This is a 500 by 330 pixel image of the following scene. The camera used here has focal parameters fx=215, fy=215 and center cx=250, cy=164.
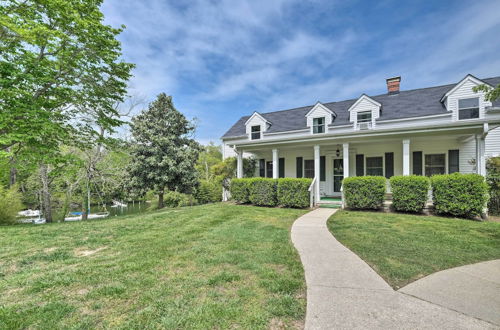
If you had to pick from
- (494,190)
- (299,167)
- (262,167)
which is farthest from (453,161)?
(262,167)

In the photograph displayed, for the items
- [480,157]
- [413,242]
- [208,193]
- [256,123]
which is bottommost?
[208,193]

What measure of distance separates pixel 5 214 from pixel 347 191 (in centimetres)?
1607

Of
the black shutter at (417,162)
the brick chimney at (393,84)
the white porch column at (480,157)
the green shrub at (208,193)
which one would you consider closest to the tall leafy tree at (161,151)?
the green shrub at (208,193)

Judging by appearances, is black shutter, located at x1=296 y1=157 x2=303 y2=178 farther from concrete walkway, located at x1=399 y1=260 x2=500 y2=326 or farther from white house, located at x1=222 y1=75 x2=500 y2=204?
concrete walkway, located at x1=399 y1=260 x2=500 y2=326

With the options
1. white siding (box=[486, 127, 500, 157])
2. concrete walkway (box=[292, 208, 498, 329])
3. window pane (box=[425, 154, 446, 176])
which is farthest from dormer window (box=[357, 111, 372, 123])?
concrete walkway (box=[292, 208, 498, 329])

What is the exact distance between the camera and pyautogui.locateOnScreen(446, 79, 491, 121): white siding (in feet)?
35.4

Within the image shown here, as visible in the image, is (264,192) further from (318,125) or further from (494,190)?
→ (494,190)

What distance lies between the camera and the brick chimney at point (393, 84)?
14.6m

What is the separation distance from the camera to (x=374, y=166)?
40.8 ft

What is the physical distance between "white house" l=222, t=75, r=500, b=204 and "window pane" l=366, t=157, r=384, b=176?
20 mm

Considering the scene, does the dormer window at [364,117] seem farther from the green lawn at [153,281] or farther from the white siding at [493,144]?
the green lawn at [153,281]

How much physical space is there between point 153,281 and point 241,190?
842cm

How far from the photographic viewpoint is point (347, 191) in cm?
909

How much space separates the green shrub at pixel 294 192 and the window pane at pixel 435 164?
6.90 metres
